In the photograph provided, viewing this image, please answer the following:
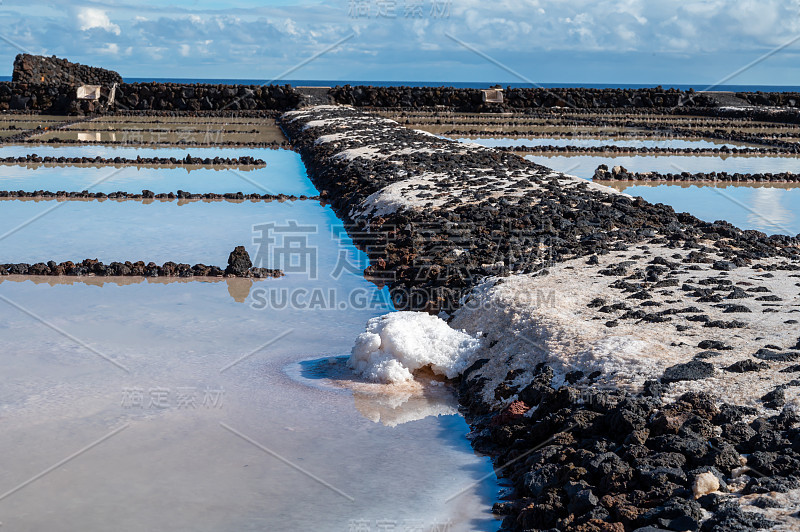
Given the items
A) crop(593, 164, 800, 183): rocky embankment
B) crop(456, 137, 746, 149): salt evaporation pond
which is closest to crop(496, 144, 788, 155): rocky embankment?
crop(456, 137, 746, 149): salt evaporation pond

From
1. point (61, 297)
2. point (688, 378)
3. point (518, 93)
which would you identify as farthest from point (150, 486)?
point (518, 93)

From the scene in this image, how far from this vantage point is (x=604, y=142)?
2506cm

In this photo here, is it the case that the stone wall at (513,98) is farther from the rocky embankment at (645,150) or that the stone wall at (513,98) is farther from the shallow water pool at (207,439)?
the shallow water pool at (207,439)

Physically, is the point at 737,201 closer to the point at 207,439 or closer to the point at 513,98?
the point at 207,439

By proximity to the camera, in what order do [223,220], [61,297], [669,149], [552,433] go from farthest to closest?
[669,149], [223,220], [61,297], [552,433]

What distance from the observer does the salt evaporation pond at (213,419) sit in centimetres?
453

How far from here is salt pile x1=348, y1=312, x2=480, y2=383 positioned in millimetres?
6363

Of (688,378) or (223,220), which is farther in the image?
(223,220)

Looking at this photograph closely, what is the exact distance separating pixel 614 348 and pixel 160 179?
13266 mm

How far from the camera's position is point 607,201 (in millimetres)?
11078

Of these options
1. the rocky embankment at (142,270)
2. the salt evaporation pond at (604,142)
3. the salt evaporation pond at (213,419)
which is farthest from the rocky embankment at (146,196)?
the salt evaporation pond at (604,142)

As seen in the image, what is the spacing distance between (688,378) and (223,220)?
8901mm

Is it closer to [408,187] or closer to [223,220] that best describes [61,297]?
[223,220]

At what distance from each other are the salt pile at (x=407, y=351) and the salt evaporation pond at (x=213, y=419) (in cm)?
18
